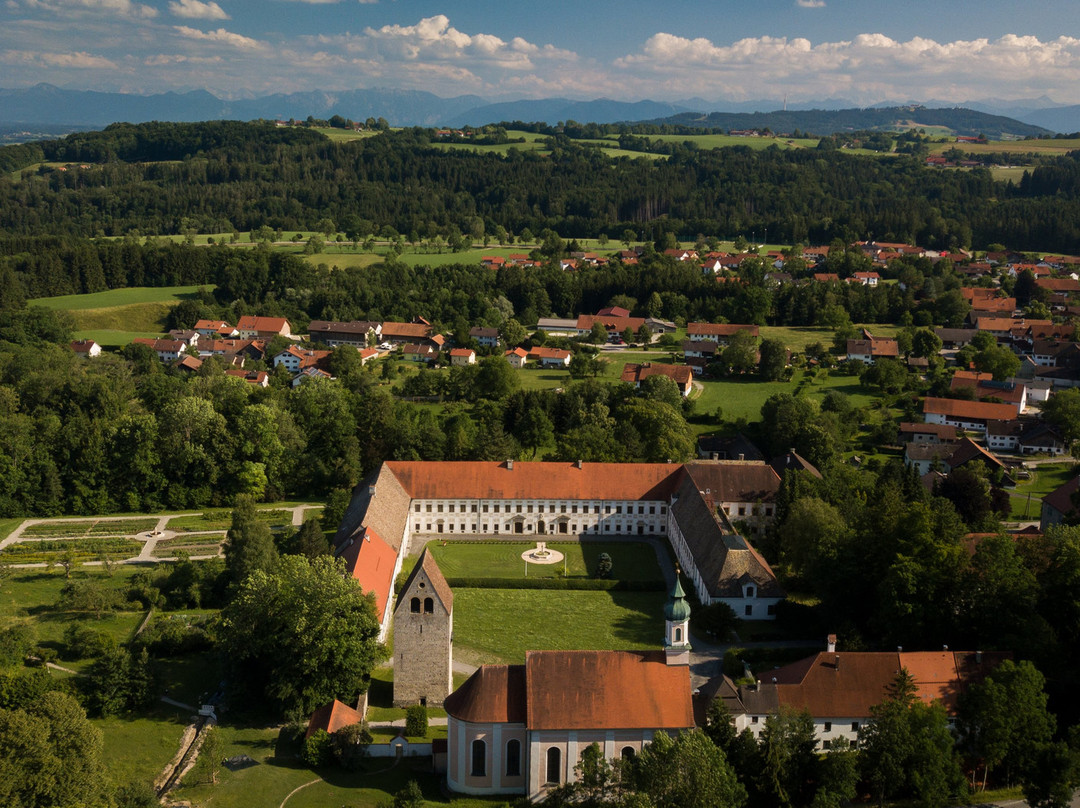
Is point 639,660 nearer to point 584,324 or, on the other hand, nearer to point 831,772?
point 831,772

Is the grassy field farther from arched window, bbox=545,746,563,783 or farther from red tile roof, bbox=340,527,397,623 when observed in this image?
arched window, bbox=545,746,563,783

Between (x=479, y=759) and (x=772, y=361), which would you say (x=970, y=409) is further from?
(x=479, y=759)

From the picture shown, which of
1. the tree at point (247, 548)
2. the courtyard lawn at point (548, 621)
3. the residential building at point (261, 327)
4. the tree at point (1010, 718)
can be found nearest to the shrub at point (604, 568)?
the courtyard lawn at point (548, 621)

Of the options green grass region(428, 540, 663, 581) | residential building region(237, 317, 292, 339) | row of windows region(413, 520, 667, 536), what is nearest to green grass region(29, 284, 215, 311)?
residential building region(237, 317, 292, 339)

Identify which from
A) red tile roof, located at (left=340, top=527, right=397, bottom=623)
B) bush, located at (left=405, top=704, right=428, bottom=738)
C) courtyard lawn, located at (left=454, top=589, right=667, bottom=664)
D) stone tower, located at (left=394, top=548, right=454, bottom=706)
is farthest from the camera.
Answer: courtyard lawn, located at (left=454, top=589, right=667, bottom=664)

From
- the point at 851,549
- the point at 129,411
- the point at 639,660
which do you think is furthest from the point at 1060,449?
the point at 129,411

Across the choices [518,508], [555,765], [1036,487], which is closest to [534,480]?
[518,508]
